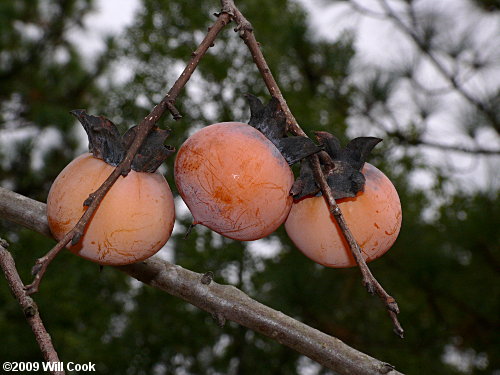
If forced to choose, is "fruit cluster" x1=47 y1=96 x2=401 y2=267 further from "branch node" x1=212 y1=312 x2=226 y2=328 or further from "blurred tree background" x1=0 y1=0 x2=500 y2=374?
"blurred tree background" x1=0 y1=0 x2=500 y2=374

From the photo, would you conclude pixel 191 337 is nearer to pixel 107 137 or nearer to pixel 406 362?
pixel 406 362

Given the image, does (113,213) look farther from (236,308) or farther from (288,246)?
(288,246)

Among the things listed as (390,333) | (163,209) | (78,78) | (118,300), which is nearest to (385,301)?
(163,209)

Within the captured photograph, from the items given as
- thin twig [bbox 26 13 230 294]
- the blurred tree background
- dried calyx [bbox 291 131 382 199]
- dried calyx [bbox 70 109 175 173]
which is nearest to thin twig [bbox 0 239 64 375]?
thin twig [bbox 26 13 230 294]

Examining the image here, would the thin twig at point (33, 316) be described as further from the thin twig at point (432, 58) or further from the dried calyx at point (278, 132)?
the thin twig at point (432, 58)

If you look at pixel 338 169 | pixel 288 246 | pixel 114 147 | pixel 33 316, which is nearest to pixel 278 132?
pixel 338 169
